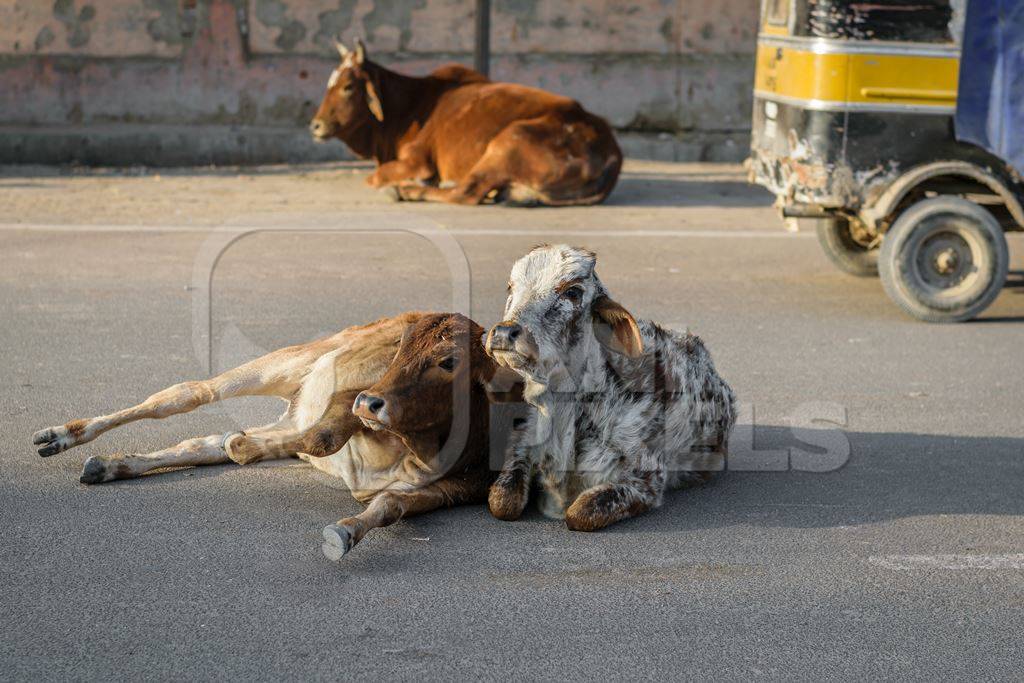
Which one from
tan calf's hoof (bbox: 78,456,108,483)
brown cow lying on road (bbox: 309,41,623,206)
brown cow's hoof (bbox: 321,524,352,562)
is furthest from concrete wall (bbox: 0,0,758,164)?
brown cow's hoof (bbox: 321,524,352,562)

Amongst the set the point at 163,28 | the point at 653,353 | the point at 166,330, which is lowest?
the point at 166,330

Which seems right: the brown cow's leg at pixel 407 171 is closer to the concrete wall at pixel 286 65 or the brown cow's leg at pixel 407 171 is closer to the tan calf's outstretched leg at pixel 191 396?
the concrete wall at pixel 286 65

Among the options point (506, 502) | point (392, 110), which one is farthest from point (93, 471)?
point (392, 110)

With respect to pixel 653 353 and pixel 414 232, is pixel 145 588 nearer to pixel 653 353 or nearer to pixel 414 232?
pixel 653 353

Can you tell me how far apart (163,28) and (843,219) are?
8955 mm

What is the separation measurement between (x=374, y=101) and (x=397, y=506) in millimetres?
9644

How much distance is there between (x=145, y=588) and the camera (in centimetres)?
432

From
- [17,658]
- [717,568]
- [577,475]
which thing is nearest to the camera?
[17,658]

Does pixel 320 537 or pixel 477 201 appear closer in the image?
pixel 320 537

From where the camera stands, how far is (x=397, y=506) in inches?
189

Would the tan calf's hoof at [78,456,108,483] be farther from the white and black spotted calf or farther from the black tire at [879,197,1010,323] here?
the black tire at [879,197,1010,323]

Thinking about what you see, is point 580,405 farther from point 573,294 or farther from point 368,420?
point 368,420

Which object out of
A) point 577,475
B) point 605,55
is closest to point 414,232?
point 605,55

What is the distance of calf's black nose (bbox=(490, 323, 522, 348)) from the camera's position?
15.1ft
